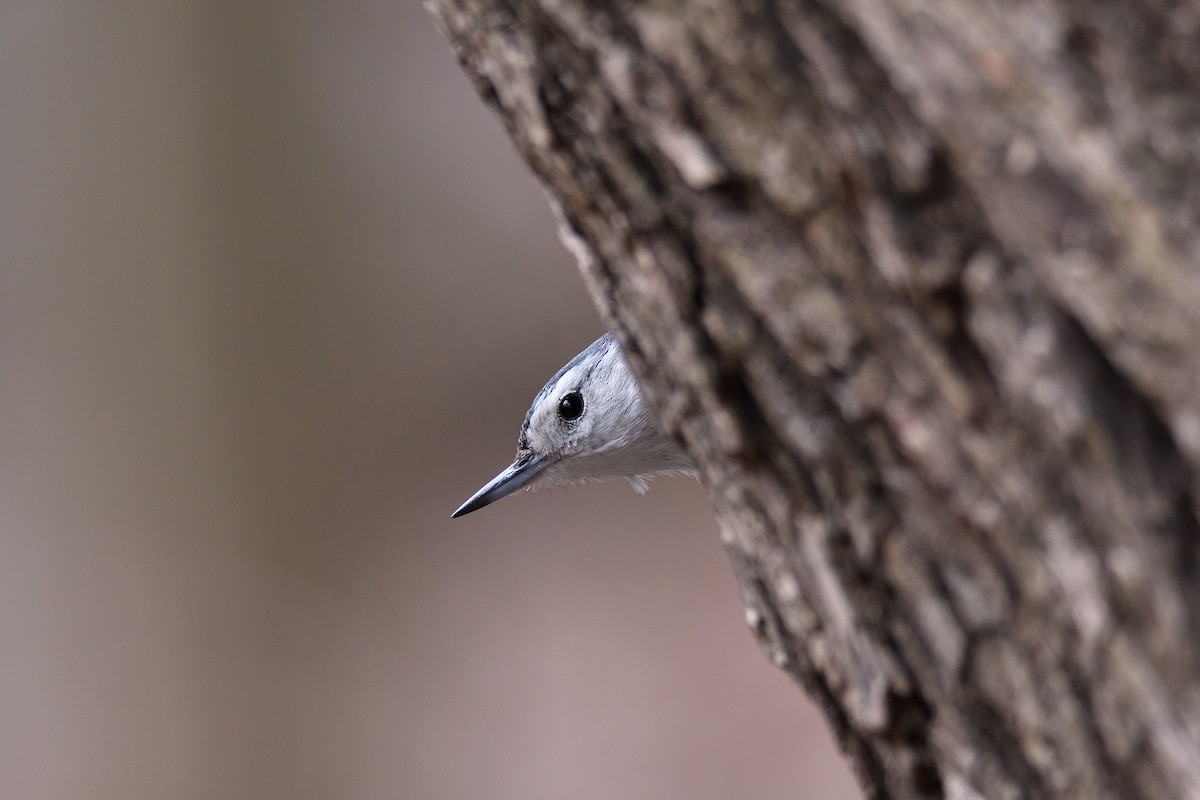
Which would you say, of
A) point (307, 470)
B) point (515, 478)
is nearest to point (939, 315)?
point (515, 478)

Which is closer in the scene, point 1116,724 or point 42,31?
point 1116,724

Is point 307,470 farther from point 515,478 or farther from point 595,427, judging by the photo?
point 595,427

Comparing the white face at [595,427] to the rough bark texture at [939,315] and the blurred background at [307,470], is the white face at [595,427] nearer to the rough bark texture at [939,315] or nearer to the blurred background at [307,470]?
the rough bark texture at [939,315]

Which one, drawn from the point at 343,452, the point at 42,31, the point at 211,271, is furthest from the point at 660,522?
the point at 42,31

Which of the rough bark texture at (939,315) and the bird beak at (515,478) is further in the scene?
the bird beak at (515,478)

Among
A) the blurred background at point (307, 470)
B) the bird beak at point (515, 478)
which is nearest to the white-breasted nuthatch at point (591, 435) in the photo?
the bird beak at point (515, 478)

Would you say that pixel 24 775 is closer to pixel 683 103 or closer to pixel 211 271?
pixel 211 271
